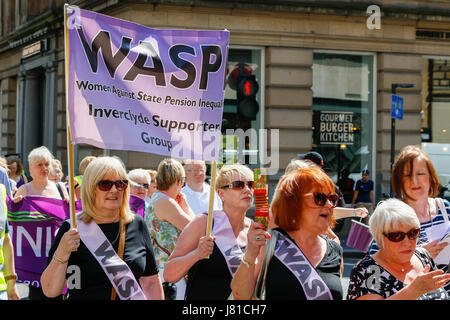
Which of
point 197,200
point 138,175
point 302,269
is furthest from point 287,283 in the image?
point 138,175

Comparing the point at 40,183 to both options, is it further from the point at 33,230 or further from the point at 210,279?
the point at 210,279

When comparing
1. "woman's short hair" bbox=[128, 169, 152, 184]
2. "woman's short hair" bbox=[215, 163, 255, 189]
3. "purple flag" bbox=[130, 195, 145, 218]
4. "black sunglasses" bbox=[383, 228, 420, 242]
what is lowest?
"purple flag" bbox=[130, 195, 145, 218]

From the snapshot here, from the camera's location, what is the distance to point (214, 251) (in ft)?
13.7

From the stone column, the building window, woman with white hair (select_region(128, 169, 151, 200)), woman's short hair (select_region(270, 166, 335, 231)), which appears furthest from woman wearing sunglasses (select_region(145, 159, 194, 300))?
the stone column

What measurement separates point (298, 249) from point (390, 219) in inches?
20.4

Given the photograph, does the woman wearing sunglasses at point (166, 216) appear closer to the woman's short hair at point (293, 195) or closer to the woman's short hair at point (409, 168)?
the woman's short hair at point (409, 168)

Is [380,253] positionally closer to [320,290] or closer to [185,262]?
[320,290]

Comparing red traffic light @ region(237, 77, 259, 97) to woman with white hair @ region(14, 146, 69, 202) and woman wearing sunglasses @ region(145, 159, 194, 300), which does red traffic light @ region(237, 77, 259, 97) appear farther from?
woman wearing sunglasses @ region(145, 159, 194, 300)

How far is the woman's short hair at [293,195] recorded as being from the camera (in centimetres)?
354

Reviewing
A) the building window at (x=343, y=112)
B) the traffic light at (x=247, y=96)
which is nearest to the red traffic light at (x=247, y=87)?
the traffic light at (x=247, y=96)

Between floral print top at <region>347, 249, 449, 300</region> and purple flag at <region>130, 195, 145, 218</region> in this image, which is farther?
purple flag at <region>130, 195, 145, 218</region>

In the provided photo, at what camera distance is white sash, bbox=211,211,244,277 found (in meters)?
4.15

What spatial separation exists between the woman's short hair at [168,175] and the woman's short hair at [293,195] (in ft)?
7.67
